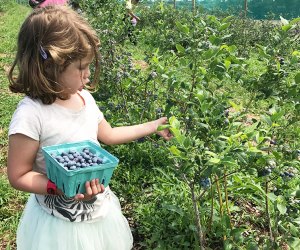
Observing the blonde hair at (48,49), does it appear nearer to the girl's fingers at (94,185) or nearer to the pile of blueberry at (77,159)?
the pile of blueberry at (77,159)

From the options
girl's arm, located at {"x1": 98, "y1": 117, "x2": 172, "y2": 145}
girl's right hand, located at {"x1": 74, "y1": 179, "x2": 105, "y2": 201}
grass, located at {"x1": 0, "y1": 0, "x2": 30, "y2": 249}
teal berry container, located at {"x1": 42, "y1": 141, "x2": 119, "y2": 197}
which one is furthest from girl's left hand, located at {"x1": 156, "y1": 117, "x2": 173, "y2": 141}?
grass, located at {"x1": 0, "y1": 0, "x2": 30, "y2": 249}

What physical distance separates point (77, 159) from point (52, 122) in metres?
0.21

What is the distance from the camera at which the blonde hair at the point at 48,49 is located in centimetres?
146

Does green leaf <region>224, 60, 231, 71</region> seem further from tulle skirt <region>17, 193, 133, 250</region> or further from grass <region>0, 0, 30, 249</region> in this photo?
grass <region>0, 0, 30, 249</region>

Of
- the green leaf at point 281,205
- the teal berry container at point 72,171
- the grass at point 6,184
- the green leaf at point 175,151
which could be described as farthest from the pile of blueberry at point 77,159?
the grass at point 6,184

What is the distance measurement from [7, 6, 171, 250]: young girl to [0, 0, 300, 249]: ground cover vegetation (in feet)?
1.22

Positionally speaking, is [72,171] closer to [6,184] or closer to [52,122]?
[52,122]

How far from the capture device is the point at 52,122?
152 cm

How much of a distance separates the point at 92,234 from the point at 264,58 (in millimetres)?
1057

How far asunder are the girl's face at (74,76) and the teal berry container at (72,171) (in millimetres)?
208

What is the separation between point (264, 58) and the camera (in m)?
→ 1.89

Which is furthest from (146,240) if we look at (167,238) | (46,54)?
(46,54)

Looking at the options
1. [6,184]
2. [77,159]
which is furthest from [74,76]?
[6,184]

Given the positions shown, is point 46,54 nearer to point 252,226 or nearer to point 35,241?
point 35,241
